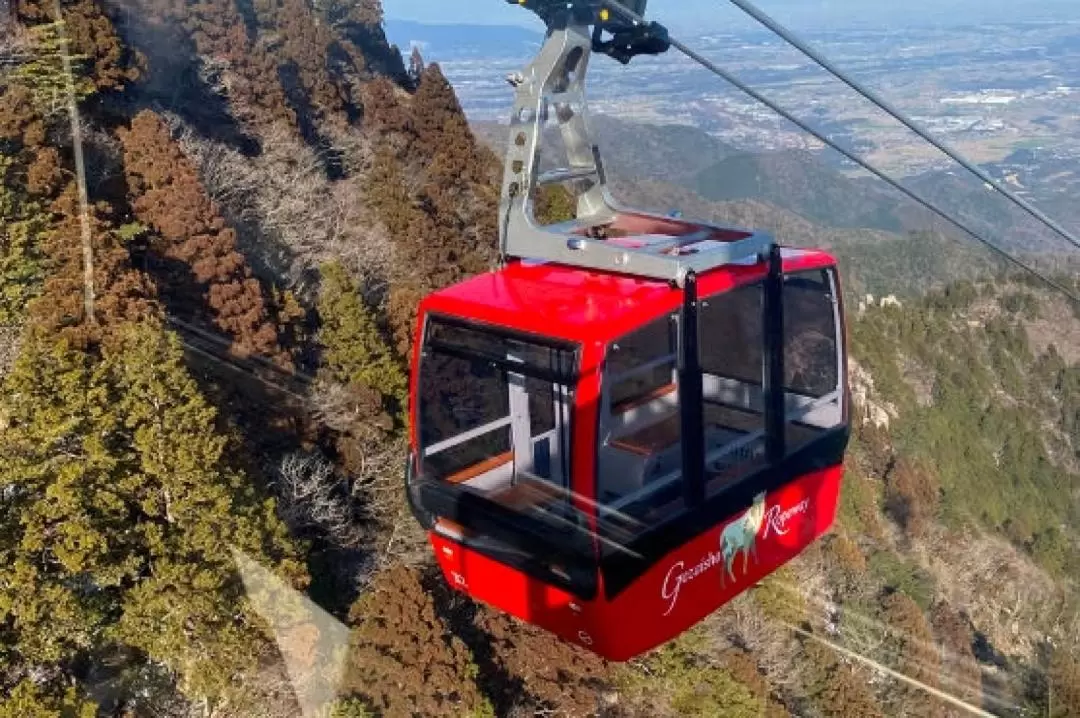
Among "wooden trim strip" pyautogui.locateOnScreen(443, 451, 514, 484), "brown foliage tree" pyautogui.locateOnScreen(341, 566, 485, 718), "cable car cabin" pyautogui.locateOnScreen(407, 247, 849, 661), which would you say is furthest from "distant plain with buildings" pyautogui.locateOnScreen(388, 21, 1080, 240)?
"wooden trim strip" pyautogui.locateOnScreen(443, 451, 514, 484)

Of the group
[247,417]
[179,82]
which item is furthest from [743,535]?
[179,82]

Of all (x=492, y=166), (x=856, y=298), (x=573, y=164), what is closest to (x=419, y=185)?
(x=492, y=166)

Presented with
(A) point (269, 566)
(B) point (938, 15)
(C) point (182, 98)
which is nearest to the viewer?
(A) point (269, 566)

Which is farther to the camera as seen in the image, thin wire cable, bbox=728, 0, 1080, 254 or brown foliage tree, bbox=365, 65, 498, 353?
brown foliage tree, bbox=365, 65, 498, 353

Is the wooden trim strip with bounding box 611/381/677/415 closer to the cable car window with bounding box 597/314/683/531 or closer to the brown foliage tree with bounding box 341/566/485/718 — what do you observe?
the cable car window with bounding box 597/314/683/531

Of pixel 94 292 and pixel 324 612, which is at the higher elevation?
pixel 94 292

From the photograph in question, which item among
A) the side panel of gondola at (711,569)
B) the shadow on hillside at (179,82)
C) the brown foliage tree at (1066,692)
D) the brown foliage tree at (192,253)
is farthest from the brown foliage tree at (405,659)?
the brown foliage tree at (1066,692)

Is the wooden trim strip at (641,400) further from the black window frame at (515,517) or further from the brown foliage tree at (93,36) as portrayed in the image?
the brown foliage tree at (93,36)

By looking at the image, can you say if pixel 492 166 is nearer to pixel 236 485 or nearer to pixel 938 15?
pixel 236 485
